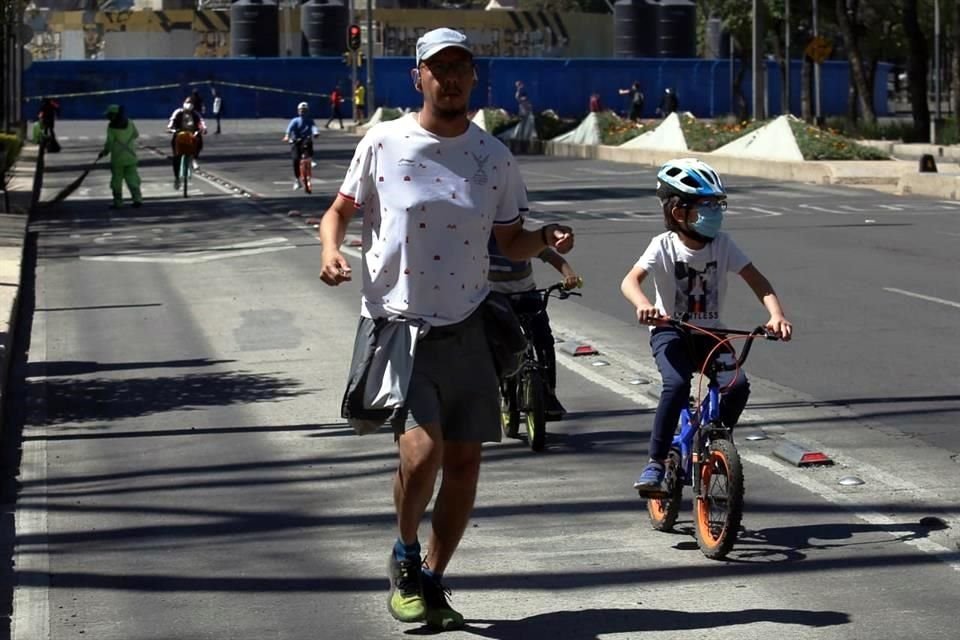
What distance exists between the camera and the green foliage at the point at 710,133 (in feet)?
138

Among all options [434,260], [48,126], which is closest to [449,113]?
[434,260]

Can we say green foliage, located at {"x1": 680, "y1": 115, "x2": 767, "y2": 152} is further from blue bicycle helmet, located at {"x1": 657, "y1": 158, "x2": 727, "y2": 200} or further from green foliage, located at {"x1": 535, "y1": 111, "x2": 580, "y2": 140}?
blue bicycle helmet, located at {"x1": 657, "y1": 158, "x2": 727, "y2": 200}

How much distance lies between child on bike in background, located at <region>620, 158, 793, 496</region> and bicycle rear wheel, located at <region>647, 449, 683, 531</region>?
0.11ft

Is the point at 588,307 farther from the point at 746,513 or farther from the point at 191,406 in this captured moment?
the point at 746,513

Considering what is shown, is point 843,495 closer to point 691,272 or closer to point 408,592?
point 691,272

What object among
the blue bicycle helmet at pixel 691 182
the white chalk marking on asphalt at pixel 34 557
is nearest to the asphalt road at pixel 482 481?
the white chalk marking on asphalt at pixel 34 557

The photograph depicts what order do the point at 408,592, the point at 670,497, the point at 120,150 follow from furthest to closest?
the point at 120,150 → the point at 670,497 → the point at 408,592

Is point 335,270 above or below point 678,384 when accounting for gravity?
above

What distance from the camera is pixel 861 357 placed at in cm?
1275

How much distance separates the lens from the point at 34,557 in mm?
7574

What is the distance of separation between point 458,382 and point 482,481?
9.84 ft

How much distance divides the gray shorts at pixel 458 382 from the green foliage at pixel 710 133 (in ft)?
119

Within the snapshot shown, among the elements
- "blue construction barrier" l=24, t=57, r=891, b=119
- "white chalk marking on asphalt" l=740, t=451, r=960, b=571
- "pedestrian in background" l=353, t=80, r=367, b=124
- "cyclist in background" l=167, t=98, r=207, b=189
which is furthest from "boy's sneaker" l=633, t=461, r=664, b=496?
"blue construction barrier" l=24, t=57, r=891, b=119

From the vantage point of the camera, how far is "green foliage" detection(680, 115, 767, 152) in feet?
138
